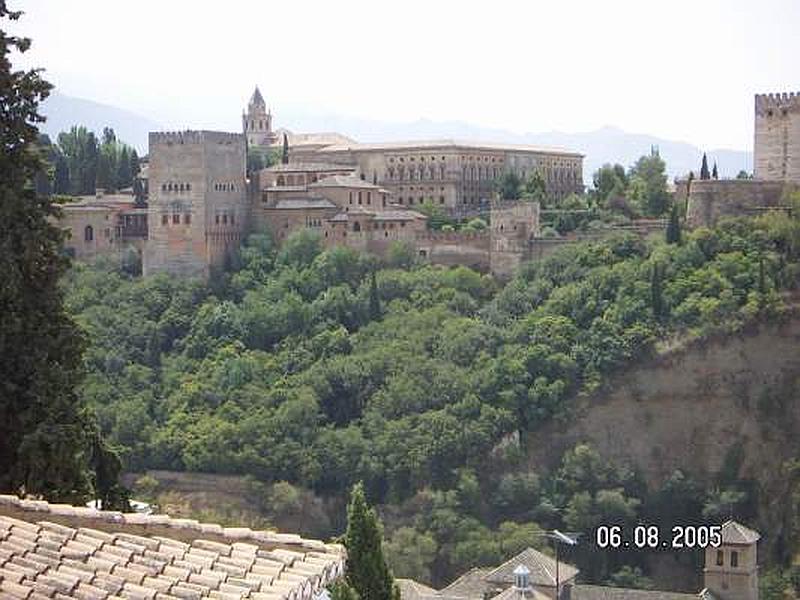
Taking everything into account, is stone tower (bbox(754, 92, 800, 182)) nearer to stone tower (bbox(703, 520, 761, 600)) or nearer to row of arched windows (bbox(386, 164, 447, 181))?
row of arched windows (bbox(386, 164, 447, 181))

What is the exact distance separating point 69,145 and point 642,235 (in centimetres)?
2462

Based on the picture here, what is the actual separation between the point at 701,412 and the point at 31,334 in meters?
33.9

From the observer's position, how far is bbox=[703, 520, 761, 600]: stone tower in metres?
37.4

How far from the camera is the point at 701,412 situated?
47.9 metres

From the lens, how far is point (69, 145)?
66.0 meters

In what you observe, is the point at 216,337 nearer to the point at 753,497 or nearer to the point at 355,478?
the point at 355,478

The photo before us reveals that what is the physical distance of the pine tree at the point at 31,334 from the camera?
1582cm

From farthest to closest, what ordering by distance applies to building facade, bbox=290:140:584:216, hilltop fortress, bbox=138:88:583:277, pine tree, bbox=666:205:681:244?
building facade, bbox=290:140:584:216
hilltop fortress, bbox=138:88:583:277
pine tree, bbox=666:205:681:244

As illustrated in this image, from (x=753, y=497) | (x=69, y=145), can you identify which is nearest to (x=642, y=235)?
(x=753, y=497)

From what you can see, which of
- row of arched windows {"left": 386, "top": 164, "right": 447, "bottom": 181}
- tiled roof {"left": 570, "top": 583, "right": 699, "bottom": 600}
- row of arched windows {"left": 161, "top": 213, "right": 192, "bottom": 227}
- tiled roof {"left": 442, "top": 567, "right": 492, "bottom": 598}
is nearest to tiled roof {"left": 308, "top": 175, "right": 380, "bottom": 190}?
row of arched windows {"left": 161, "top": 213, "right": 192, "bottom": 227}

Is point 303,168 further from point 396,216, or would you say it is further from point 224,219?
point 396,216

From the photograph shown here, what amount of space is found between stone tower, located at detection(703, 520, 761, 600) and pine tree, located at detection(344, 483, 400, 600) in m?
20.2

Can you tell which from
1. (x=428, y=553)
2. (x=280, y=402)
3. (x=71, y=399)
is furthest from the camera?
(x=280, y=402)

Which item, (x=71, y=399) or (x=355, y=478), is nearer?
(x=71, y=399)
